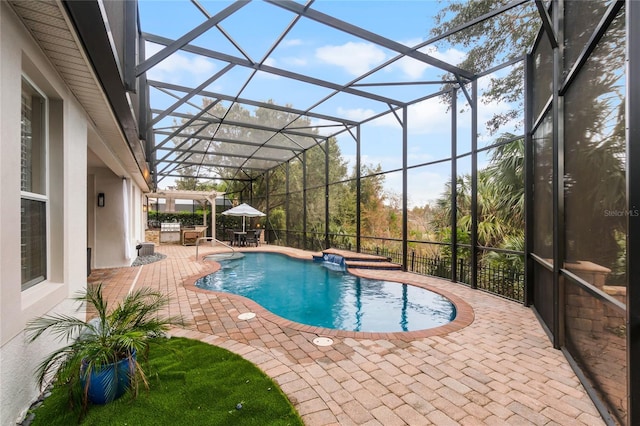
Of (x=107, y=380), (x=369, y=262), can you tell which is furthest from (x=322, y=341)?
(x=369, y=262)

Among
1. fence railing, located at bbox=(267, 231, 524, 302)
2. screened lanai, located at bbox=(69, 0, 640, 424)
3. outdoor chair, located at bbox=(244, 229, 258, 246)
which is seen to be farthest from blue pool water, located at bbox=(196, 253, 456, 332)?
outdoor chair, located at bbox=(244, 229, 258, 246)

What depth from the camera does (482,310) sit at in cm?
467

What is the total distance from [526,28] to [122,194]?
1055 centimetres

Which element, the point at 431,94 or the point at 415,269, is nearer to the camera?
the point at 431,94

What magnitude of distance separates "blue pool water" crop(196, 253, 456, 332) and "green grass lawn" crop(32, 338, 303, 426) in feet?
7.06

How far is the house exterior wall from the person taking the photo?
180 centimetres

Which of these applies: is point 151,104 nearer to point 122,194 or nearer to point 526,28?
point 122,194

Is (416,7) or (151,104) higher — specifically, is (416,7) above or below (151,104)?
above

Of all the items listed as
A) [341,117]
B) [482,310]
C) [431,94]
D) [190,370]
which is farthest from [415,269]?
[190,370]

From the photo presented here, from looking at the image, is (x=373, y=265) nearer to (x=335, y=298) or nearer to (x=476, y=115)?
(x=335, y=298)

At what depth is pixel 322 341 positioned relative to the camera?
3424mm

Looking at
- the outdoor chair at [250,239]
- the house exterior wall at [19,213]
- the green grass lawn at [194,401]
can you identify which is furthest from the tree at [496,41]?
the outdoor chair at [250,239]

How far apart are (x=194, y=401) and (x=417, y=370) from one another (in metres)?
2.00

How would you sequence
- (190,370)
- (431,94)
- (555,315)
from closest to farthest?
1. (190,370)
2. (555,315)
3. (431,94)
